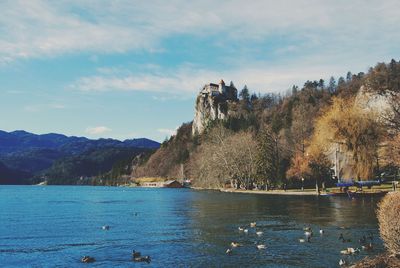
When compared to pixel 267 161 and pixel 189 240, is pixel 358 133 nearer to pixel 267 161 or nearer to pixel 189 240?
pixel 267 161

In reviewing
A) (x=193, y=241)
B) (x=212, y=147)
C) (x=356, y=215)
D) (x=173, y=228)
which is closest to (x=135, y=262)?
(x=193, y=241)

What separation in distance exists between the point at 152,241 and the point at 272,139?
94139mm

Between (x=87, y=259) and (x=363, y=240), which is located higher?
(x=363, y=240)

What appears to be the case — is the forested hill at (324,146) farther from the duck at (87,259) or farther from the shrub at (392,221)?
the duck at (87,259)

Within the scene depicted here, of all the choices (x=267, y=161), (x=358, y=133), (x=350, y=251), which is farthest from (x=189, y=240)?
(x=267, y=161)

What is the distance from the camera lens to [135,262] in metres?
29.0

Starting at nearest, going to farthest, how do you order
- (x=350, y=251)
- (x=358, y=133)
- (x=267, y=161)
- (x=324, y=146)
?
(x=350, y=251), (x=358, y=133), (x=324, y=146), (x=267, y=161)

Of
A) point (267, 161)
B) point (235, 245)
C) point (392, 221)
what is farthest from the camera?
point (267, 161)

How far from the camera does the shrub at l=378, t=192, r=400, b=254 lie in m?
22.8

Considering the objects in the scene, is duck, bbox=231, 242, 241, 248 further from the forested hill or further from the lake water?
the forested hill

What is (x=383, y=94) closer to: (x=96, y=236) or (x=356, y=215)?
(x=356, y=215)

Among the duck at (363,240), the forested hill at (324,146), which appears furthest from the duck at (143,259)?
the forested hill at (324,146)

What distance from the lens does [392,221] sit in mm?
23000

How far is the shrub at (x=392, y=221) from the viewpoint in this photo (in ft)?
74.8
